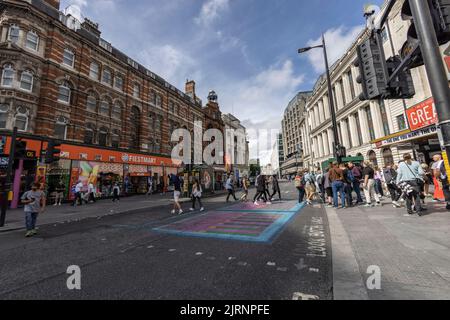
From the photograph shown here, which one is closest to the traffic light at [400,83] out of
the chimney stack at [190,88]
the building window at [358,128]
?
the building window at [358,128]

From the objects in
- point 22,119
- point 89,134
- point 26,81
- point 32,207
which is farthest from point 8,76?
point 32,207

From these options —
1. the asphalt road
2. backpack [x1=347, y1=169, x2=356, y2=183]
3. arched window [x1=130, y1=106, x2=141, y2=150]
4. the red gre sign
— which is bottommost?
the asphalt road

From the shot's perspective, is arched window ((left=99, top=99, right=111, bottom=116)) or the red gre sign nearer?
the red gre sign

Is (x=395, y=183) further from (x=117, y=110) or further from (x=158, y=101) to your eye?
(x=158, y=101)

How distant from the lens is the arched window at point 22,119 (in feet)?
44.5

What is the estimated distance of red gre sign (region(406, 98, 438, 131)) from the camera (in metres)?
10.3

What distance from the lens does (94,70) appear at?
18750mm

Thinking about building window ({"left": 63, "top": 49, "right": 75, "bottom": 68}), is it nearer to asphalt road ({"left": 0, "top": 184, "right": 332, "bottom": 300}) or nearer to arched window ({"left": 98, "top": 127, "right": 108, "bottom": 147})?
arched window ({"left": 98, "top": 127, "right": 108, "bottom": 147})

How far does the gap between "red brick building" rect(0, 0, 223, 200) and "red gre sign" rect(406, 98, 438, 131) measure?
22.9 metres

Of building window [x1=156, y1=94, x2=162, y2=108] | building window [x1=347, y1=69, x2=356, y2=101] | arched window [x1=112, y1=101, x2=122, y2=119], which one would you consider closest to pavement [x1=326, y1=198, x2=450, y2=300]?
arched window [x1=112, y1=101, x2=122, y2=119]

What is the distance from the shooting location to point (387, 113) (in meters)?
21.8

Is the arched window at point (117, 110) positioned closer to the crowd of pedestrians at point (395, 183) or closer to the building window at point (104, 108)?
the building window at point (104, 108)

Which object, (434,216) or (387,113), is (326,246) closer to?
(434,216)

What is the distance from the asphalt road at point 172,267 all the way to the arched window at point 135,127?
58.3 ft
